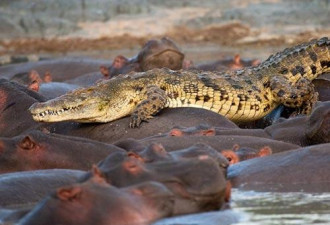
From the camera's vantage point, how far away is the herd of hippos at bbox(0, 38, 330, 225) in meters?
6.38


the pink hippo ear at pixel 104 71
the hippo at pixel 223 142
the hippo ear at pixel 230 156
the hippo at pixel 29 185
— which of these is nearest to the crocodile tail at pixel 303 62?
the pink hippo ear at pixel 104 71

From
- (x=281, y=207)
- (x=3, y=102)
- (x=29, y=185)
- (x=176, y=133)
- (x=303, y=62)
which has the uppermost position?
(x=281, y=207)

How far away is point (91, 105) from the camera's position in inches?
412

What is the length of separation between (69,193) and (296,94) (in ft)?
16.6

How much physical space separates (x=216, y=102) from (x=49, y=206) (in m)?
4.70

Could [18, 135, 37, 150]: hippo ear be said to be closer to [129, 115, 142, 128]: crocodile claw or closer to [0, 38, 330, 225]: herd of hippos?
[0, 38, 330, 225]: herd of hippos

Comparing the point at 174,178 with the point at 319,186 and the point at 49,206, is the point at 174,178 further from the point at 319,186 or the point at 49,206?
the point at 319,186

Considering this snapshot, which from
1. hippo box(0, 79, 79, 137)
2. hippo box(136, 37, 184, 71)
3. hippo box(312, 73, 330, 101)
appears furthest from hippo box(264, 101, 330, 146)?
hippo box(136, 37, 184, 71)

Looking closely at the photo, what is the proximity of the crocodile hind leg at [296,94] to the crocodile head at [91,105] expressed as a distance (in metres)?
1.36

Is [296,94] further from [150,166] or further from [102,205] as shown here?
[102,205]

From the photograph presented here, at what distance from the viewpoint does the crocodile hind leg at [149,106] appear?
10156mm

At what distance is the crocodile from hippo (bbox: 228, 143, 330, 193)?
2.57m

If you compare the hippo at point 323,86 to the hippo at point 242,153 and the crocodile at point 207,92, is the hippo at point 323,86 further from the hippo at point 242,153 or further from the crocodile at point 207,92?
the hippo at point 242,153

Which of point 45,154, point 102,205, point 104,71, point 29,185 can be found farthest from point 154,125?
point 102,205
